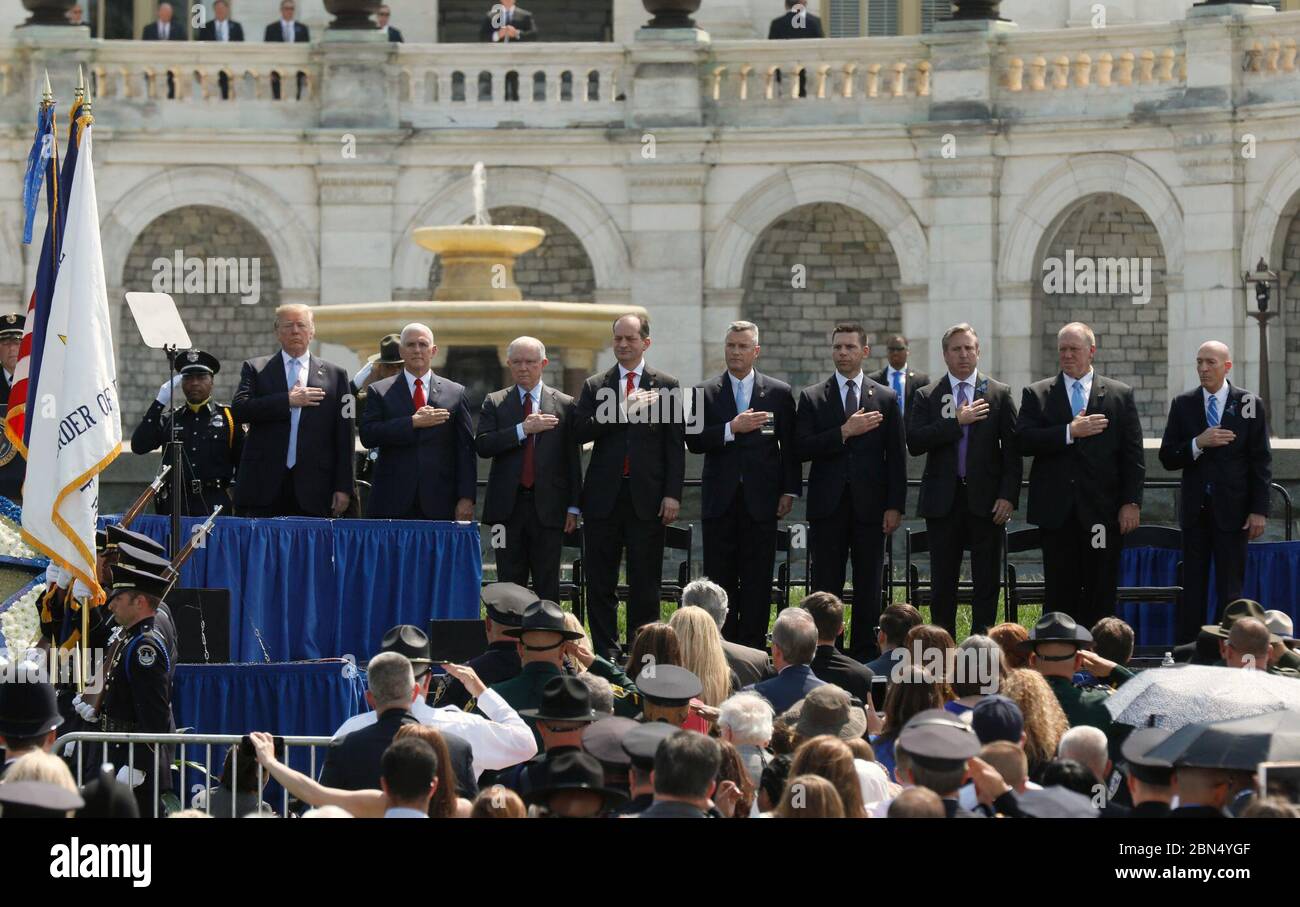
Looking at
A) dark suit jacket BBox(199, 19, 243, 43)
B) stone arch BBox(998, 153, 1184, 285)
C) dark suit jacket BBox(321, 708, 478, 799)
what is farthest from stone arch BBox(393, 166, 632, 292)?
dark suit jacket BBox(321, 708, 478, 799)

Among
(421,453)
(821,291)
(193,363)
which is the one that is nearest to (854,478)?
(421,453)

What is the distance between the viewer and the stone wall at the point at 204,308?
2845 centimetres

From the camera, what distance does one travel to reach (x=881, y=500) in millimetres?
14414

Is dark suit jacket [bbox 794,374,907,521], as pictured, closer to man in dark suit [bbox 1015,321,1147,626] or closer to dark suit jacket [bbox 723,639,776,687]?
man in dark suit [bbox 1015,321,1147,626]

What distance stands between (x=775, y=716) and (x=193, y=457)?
589cm

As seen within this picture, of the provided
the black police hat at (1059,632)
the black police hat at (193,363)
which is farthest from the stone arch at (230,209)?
the black police hat at (1059,632)

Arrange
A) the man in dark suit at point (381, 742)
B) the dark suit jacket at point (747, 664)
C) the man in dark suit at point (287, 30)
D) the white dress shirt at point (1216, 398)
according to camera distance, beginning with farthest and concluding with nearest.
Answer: the man in dark suit at point (287, 30)
the white dress shirt at point (1216, 398)
the dark suit jacket at point (747, 664)
the man in dark suit at point (381, 742)

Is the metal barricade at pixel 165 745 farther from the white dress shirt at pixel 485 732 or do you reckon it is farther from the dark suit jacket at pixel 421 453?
the dark suit jacket at pixel 421 453

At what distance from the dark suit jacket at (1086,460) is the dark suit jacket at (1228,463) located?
0.32m

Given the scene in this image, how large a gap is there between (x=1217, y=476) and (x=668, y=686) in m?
5.82
